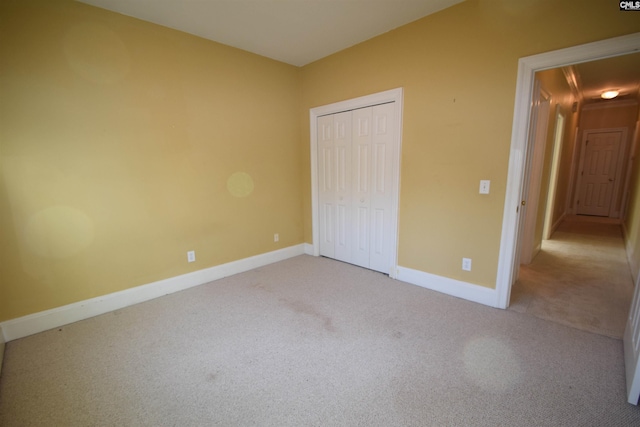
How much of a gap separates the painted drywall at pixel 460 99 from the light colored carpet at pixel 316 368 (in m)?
0.67

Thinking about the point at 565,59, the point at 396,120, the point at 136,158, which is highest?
the point at 565,59

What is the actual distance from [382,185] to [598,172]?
6.87 m

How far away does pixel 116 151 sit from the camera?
245 cm

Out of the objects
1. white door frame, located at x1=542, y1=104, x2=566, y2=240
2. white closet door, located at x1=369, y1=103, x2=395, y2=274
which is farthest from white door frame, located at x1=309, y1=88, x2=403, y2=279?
white door frame, located at x1=542, y1=104, x2=566, y2=240

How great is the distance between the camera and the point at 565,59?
195cm

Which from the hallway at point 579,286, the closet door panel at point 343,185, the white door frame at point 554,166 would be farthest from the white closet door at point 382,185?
the white door frame at point 554,166

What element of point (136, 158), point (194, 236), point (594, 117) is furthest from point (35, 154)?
point (594, 117)

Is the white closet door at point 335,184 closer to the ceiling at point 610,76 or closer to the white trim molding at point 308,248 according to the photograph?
the white trim molding at point 308,248

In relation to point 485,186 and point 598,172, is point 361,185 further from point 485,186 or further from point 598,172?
point 598,172

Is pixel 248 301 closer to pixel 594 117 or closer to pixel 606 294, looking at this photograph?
pixel 606 294

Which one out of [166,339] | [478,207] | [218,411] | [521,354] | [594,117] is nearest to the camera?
[218,411]

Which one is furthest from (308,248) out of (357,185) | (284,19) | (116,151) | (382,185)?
(284,19)

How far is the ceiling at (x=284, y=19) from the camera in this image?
2.29 metres

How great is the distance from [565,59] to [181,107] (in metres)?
3.39
